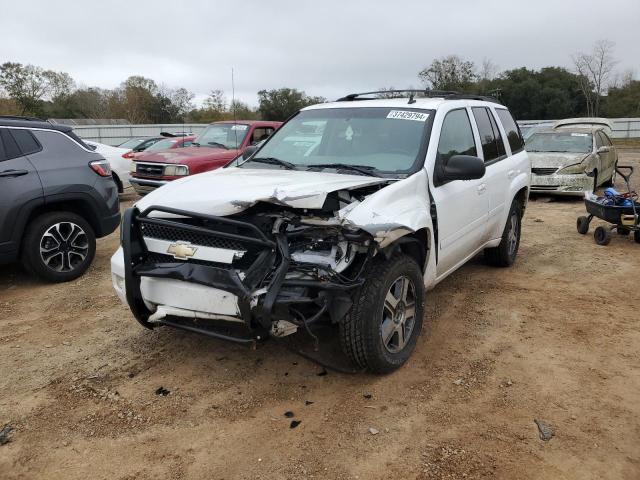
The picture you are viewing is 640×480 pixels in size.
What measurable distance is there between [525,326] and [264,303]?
2.60 meters

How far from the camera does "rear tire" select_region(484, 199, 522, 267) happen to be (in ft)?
19.2

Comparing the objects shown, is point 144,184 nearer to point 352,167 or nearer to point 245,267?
point 352,167

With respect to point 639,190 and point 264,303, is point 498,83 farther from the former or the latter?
point 264,303

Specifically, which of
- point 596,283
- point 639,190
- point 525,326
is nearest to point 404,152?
point 525,326

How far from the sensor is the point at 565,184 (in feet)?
37.0

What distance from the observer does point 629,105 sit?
44.1 m

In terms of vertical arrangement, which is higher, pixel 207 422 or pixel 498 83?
pixel 498 83

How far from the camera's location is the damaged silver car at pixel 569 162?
11312 millimetres

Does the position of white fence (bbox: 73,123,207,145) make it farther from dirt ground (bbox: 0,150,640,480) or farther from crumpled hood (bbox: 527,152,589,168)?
dirt ground (bbox: 0,150,640,480)

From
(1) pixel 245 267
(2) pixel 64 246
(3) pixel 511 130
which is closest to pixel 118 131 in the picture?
(2) pixel 64 246

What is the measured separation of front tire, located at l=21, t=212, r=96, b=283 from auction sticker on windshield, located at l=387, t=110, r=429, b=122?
3694mm

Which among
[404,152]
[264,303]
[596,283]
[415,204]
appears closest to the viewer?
[264,303]

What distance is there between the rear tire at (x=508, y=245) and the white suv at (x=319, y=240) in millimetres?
1550

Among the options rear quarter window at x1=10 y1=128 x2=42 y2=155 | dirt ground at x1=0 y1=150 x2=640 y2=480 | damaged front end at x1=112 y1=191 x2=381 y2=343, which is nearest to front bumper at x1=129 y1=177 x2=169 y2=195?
rear quarter window at x1=10 y1=128 x2=42 y2=155
